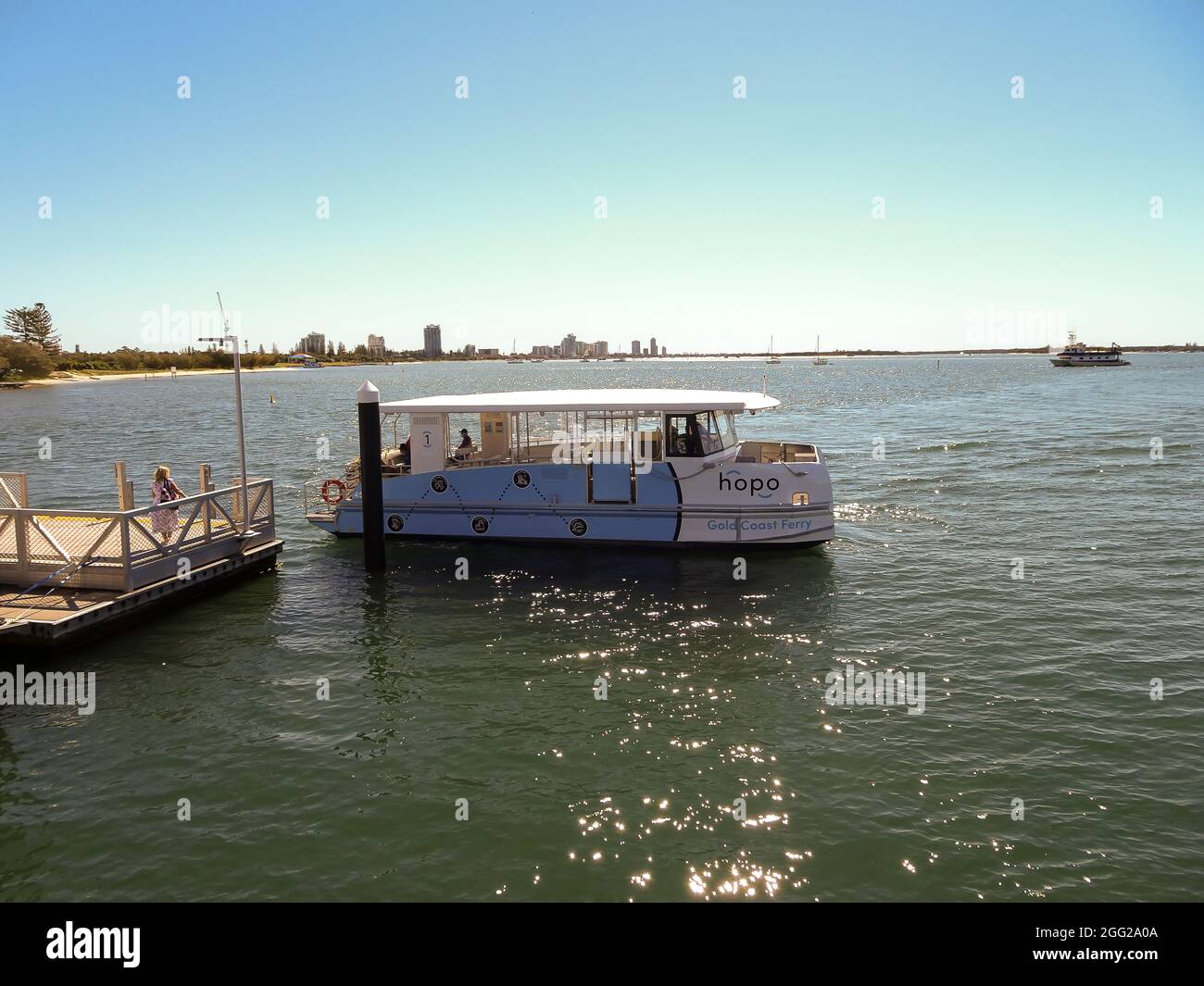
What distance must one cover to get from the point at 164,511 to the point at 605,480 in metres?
10.5

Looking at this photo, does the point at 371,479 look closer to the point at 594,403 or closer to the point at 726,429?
the point at 594,403

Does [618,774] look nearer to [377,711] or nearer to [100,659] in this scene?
[377,711]

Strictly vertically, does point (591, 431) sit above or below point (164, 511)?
above

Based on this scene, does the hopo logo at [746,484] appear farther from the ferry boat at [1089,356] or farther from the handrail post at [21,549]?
the ferry boat at [1089,356]

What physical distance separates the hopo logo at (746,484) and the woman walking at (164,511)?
13099 millimetres

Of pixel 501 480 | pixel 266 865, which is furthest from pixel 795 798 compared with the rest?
pixel 501 480

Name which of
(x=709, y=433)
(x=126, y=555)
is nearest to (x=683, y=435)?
(x=709, y=433)

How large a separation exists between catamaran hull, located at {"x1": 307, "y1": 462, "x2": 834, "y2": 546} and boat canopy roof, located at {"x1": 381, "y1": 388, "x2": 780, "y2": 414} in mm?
1605

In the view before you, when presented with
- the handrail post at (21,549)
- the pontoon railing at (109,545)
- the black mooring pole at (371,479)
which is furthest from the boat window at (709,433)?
the handrail post at (21,549)

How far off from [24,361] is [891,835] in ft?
488

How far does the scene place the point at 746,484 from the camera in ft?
70.3

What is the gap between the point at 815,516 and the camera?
69.8 feet

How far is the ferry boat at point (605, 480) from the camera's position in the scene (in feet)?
70.3

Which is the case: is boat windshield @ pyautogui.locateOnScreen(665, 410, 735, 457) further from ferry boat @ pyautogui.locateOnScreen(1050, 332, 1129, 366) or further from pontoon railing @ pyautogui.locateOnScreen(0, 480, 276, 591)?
ferry boat @ pyautogui.locateOnScreen(1050, 332, 1129, 366)
